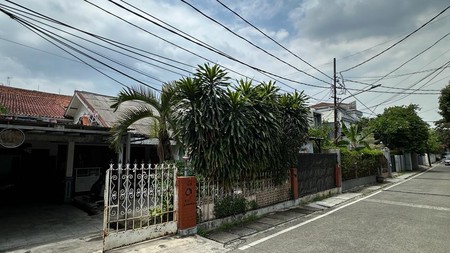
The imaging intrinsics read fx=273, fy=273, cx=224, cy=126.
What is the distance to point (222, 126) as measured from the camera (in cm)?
717

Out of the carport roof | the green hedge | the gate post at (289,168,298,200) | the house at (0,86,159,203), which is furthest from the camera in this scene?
the green hedge

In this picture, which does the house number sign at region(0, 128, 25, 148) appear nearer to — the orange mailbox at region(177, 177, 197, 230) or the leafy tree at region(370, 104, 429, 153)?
the orange mailbox at region(177, 177, 197, 230)

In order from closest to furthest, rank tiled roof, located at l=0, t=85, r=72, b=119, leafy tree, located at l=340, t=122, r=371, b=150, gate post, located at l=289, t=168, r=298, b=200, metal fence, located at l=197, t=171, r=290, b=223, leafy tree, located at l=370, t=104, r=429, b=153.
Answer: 1. metal fence, located at l=197, t=171, r=290, b=223
2. gate post, located at l=289, t=168, r=298, b=200
3. tiled roof, located at l=0, t=85, r=72, b=119
4. leafy tree, located at l=340, t=122, r=371, b=150
5. leafy tree, located at l=370, t=104, r=429, b=153

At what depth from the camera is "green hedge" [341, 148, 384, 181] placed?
1494 cm

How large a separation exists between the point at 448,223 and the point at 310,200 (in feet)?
14.7

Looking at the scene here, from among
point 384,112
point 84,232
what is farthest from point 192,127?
point 384,112

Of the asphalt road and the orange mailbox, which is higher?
the orange mailbox

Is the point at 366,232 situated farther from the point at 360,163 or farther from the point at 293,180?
the point at 360,163

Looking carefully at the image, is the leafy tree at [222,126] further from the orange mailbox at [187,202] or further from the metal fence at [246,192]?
the orange mailbox at [187,202]

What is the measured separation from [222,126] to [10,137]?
563 cm

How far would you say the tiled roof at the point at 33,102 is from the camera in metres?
13.9

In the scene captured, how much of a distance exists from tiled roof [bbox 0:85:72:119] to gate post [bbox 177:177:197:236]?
10756 millimetres

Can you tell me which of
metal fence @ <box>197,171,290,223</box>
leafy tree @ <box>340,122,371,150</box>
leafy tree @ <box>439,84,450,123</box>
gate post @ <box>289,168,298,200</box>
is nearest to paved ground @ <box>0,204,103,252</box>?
metal fence @ <box>197,171,290,223</box>

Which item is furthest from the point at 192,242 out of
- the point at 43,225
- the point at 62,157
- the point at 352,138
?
the point at 352,138
